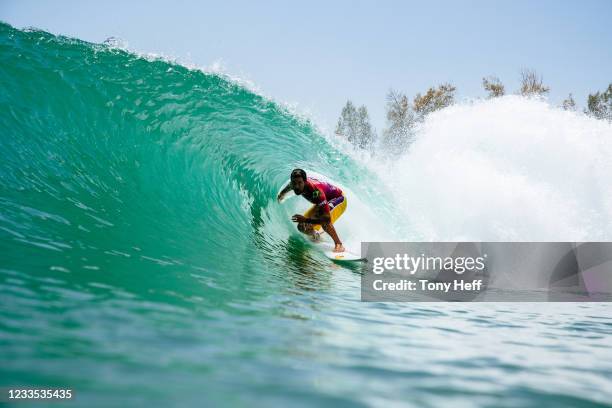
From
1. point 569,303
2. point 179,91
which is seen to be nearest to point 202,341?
point 569,303

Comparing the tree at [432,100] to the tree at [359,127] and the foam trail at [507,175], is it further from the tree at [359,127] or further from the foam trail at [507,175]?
the foam trail at [507,175]

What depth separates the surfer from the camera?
5.77 meters

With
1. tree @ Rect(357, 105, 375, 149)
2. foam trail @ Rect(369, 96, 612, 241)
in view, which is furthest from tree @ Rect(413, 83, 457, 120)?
foam trail @ Rect(369, 96, 612, 241)

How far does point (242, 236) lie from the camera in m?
5.68

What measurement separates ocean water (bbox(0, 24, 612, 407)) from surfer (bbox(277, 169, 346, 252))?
1.32 feet

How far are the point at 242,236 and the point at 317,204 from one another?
1185mm

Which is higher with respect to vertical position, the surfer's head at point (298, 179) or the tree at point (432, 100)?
the tree at point (432, 100)

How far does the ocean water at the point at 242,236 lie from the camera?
1737 mm

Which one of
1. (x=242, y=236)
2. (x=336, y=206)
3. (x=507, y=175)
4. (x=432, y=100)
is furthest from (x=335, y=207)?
(x=432, y=100)

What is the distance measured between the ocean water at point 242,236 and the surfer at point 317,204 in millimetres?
401

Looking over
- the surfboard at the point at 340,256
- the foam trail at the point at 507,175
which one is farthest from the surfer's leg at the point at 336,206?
the foam trail at the point at 507,175

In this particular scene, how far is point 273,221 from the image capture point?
7.05 m

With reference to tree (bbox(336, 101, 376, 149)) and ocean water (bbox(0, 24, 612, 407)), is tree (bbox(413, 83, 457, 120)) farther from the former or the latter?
ocean water (bbox(0, 24, 612, 407))

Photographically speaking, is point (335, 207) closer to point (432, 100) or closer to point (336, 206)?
point (336, 206)
